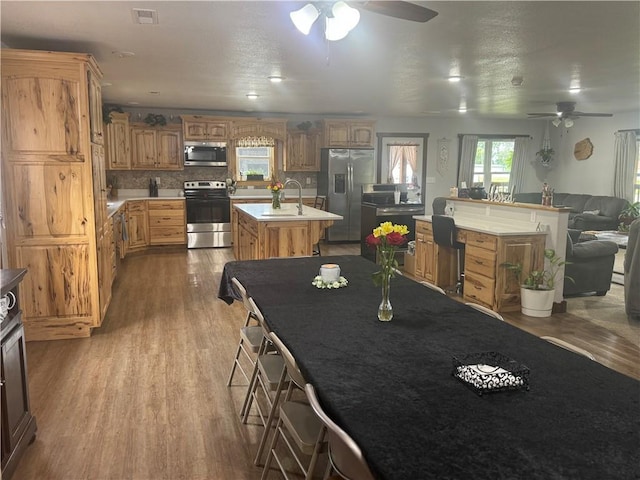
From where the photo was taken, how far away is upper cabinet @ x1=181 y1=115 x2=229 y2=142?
883 centimetres

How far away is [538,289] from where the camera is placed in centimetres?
503

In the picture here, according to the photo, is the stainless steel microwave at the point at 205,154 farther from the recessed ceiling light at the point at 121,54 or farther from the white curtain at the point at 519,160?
the white curtain at the point at 519,160

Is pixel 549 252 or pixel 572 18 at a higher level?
pixel 572 18

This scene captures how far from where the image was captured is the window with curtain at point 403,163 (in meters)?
10.4

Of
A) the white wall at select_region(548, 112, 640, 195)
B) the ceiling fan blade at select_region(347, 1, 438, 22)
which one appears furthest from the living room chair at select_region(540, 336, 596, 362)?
the white wall at select_region(548, 112, 640, 195)

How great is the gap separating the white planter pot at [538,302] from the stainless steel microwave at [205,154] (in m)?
5.91

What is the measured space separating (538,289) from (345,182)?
5026mm

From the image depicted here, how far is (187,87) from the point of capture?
641 cm

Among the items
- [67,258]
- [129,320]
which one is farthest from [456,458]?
[129,320]

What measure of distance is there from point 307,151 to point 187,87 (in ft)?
11.8

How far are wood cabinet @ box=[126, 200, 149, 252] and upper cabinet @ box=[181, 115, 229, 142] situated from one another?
1.42 m

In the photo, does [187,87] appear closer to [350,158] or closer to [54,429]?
[350,158]

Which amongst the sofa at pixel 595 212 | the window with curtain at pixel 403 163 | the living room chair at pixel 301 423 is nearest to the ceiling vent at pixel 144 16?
the living room chair at pixel 301 423

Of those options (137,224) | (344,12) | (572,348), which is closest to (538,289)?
(572,348)
